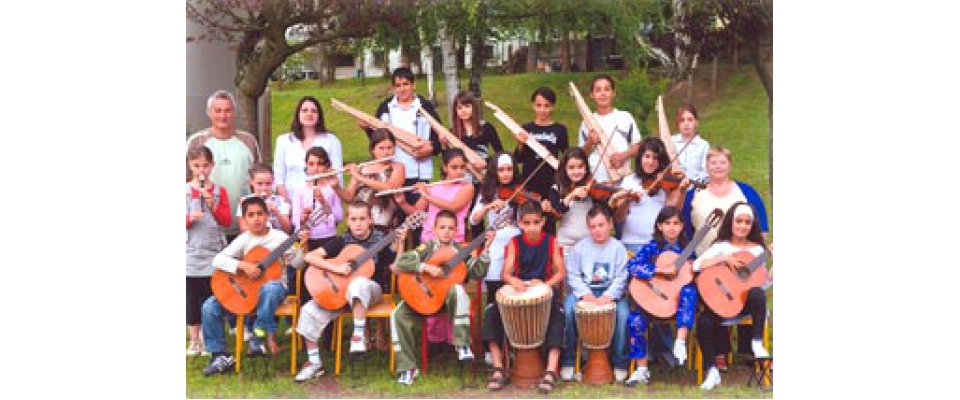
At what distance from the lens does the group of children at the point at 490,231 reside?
554 centimetres

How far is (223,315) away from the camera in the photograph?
18.8 feet

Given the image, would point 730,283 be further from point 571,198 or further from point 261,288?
point 261,288

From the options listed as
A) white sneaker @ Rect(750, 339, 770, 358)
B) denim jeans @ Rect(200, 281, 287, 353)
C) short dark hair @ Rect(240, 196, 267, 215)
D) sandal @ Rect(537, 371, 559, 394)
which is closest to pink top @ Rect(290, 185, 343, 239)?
short dark hair @ Rect(240, 196, 267, 215)

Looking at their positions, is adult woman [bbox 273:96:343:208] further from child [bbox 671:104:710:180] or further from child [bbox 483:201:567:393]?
child [bbox 671:104:710:180]

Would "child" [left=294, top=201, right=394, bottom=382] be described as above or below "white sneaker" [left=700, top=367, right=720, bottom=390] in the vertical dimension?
above

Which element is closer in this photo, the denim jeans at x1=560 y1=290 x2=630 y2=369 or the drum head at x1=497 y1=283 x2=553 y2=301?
the drum head at x1=497 y1=283 x2=553 y2=301

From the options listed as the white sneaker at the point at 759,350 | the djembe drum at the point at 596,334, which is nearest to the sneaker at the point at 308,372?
the djembe drum at the point at 596,334

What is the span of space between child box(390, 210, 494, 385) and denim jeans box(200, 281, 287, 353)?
0.66 metres

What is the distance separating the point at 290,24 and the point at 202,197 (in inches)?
51.6

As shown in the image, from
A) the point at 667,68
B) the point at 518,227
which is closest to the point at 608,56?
the point at 667,68

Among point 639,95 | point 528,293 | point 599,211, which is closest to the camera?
point 528,293

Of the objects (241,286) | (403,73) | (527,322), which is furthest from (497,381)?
(403,73)

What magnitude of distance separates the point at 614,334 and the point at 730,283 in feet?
2.19

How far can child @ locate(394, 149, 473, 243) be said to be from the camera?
5.79 metres
